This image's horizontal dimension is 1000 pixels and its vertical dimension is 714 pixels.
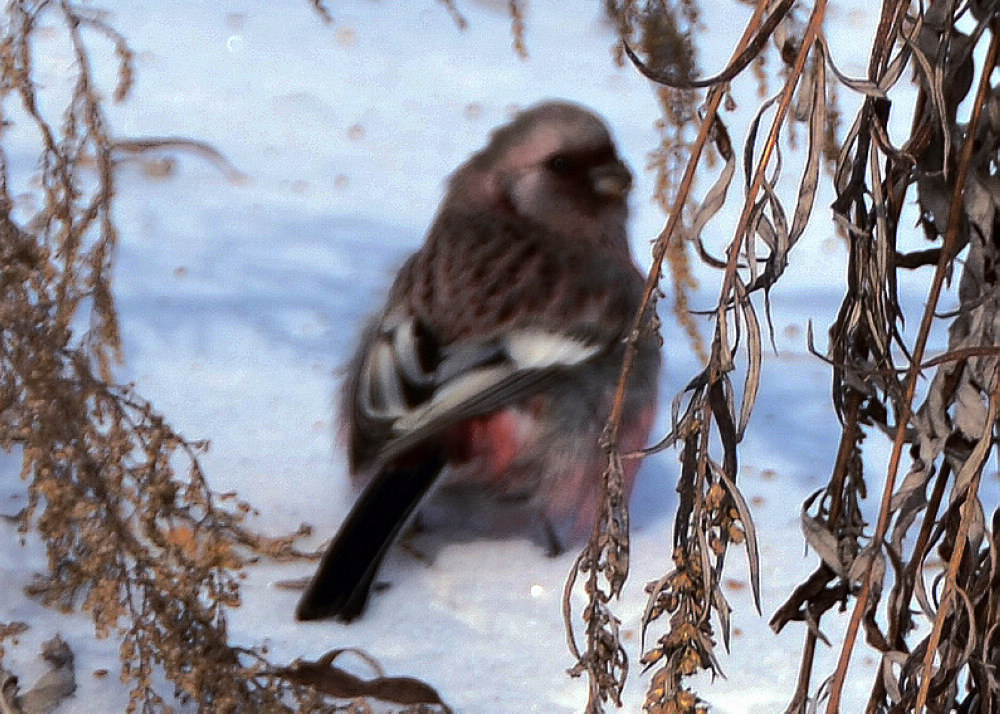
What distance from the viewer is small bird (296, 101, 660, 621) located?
2283mm

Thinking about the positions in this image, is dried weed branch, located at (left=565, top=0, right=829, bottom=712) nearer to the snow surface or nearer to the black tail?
the snow surface

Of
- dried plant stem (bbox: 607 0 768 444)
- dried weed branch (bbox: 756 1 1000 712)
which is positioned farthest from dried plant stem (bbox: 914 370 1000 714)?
dried plant stem (bbox: 607 0 768 444)

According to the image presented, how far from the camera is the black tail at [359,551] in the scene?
2.21m

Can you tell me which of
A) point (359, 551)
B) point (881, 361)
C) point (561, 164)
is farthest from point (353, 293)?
point (881, 361)

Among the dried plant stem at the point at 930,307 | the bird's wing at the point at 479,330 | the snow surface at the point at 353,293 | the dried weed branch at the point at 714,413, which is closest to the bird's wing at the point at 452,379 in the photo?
the bird's wing at the point at 479,330

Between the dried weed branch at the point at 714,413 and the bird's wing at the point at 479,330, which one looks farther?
the bird's wing at the point at 479,330

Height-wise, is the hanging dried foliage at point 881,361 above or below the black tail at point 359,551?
above

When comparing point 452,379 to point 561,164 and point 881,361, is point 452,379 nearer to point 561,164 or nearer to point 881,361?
point 561,164

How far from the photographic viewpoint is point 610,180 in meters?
2.54

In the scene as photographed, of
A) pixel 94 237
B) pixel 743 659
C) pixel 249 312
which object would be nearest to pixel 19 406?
pixel 743 659

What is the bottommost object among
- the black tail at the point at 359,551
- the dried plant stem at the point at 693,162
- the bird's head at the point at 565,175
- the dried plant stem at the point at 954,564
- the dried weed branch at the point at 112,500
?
the black tail at the point at 359,551

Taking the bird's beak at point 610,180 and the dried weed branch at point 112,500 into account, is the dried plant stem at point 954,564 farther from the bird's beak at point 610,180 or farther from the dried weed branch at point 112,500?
the bird's beak at point 610,180

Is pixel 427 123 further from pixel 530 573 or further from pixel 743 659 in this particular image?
pixel 743 659

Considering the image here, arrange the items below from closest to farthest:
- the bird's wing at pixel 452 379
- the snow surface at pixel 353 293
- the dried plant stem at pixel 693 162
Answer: the dried plant stem at pixel 693 162 → the snow surface at pixel 353 293 → the bird's wing at pixel 452 379
